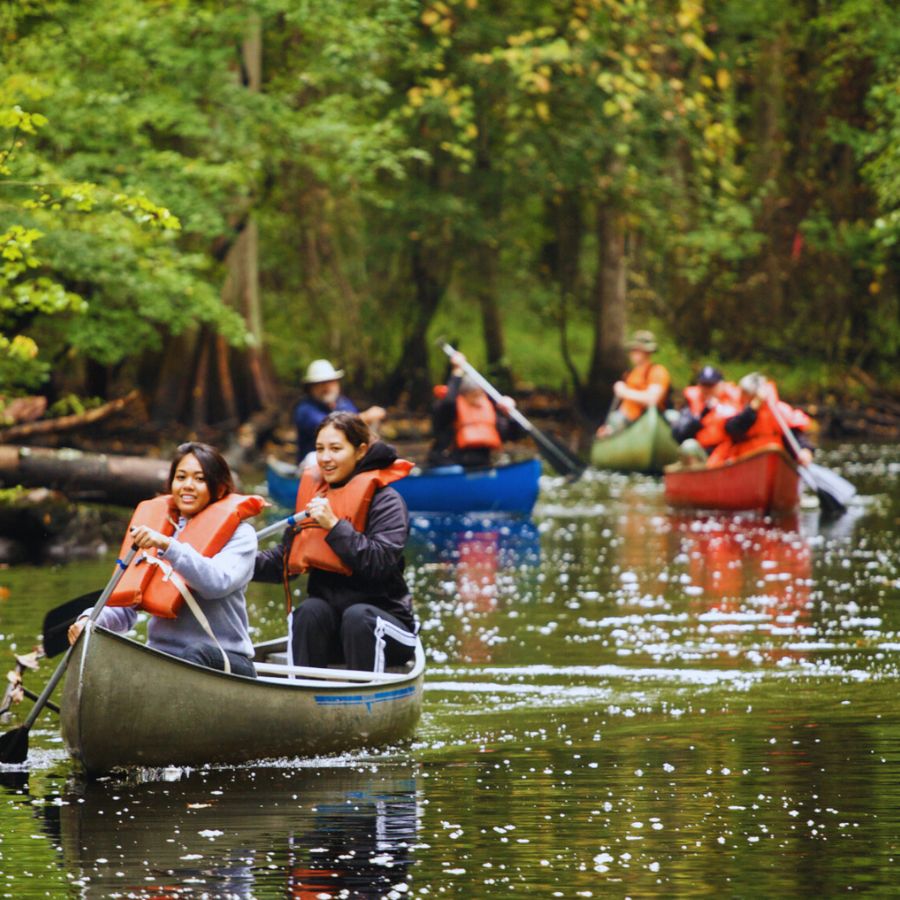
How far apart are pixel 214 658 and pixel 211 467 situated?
27.8 inches

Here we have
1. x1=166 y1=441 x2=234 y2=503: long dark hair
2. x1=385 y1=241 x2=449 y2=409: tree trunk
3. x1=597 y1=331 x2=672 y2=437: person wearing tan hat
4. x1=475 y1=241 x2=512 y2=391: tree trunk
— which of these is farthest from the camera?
x1=475 y1=241 x2=512 y2=391: tree trunk

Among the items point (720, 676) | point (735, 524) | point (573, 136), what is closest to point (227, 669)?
point (720, 676)

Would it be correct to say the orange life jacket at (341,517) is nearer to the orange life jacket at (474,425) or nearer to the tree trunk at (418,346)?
the orange life jacket at (474,425)

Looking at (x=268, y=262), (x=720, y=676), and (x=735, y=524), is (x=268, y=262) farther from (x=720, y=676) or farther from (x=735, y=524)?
(x=720, y=676)

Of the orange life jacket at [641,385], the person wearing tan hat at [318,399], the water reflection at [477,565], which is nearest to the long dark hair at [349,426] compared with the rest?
the water reflection at [477,565]

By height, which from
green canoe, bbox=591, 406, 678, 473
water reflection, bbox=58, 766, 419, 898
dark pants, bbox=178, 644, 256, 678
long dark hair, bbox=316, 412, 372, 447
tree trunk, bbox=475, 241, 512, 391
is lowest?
water reflection, bbox=58, 766, 419, 898

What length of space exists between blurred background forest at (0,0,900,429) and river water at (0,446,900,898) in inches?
223

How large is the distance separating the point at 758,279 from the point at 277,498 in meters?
16.3

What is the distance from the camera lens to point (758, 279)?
109 feet

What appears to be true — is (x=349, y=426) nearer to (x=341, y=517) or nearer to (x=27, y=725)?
(x=341, y=517)

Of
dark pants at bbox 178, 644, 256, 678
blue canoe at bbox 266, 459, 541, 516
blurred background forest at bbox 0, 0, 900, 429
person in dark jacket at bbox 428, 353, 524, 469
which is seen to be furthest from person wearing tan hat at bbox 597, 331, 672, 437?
dark pants at bbox 178, 644, 256, 678

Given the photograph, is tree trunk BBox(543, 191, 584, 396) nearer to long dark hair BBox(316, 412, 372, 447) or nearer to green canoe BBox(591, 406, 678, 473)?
green canoe BBox(591, 406, 678, 473)

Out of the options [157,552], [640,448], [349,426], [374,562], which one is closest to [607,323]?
[640,448]

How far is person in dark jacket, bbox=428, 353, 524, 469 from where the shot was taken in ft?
63.0
